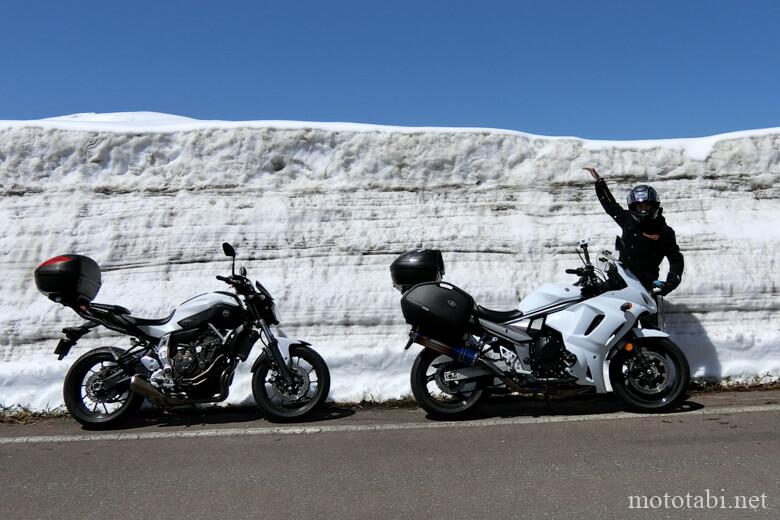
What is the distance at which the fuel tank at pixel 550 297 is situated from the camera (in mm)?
6188

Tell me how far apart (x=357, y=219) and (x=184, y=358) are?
317 cm

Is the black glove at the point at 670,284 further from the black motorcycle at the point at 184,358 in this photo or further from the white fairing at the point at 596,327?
the black motorcycle at the point at 184,358

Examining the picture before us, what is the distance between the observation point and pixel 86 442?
5543mm

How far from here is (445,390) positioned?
6000mm

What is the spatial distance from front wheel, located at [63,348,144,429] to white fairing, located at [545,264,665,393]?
3.77 m

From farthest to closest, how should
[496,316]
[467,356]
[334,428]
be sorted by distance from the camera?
[496,316] < [467,356] < [334,428]

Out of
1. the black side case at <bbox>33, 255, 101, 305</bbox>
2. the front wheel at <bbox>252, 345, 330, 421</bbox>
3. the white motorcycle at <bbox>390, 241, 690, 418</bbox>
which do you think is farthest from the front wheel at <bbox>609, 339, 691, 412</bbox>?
the black side case at <bbox>33, 255, 101, 305</bbox>

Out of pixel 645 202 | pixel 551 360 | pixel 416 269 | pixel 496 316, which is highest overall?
pixel 645 202

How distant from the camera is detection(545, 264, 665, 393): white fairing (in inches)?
235

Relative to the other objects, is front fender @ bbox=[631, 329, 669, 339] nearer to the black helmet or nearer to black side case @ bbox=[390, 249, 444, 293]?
the black helmet

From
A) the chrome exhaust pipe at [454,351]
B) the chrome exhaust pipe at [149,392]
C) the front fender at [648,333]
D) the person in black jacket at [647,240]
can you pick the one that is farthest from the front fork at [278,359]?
the person in black jacket at [647,240]

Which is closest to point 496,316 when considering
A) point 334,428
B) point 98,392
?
point 334,428

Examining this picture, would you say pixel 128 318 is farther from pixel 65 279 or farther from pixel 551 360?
pixel 551 360

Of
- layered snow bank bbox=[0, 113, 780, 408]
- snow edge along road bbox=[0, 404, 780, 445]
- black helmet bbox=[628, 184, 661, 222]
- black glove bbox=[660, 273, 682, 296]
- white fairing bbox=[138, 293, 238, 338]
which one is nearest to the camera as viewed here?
snow edge along road bbox=[0, 404, 780, 445]
